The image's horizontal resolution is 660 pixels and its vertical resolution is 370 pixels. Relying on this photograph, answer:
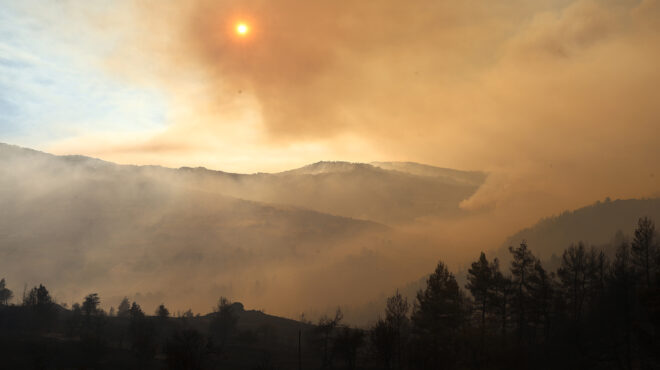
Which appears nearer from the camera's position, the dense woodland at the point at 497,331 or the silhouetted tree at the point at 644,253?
the dense woodland at the point at 497,331

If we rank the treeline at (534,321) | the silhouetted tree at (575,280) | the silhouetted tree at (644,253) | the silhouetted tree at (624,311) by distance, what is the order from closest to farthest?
the treeline at (534,321) → the silhouetted tree at (624,311) → the silhouetted tree at (644,253) → the silhouetted tree at (575,280)

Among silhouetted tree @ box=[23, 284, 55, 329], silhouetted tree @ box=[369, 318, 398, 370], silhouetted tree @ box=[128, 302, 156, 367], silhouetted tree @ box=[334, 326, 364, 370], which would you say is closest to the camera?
silhouetted tree @ box=[369, 318, 398, 370]

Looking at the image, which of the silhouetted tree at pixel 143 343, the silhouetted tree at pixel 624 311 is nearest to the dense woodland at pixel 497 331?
the silhouetted tree at pixel 624 311

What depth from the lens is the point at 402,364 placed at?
3273 inches

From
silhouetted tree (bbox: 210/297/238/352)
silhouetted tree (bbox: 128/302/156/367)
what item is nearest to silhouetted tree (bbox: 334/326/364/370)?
silhouetted tree (bbox: 128/302/156/367)

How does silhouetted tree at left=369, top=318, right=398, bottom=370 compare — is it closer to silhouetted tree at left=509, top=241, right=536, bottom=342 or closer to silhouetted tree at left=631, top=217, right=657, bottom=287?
silhouetted tree at left=509, top=241, right=536, bottom=342

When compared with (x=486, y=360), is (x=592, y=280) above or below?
above

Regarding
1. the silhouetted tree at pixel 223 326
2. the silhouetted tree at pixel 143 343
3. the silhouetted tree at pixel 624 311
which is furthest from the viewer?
the silhouetted tree at pixel 223 326

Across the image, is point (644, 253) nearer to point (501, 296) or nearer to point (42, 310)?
point (501, 296)

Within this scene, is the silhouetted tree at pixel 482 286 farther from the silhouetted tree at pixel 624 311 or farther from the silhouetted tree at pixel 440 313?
the silhouetted tree at pixel 624 311

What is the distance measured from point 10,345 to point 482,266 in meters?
117

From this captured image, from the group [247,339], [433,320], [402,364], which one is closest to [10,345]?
[247,339]

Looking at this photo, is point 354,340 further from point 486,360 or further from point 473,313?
point 486,360

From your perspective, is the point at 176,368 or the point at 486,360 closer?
the point at 176,368
